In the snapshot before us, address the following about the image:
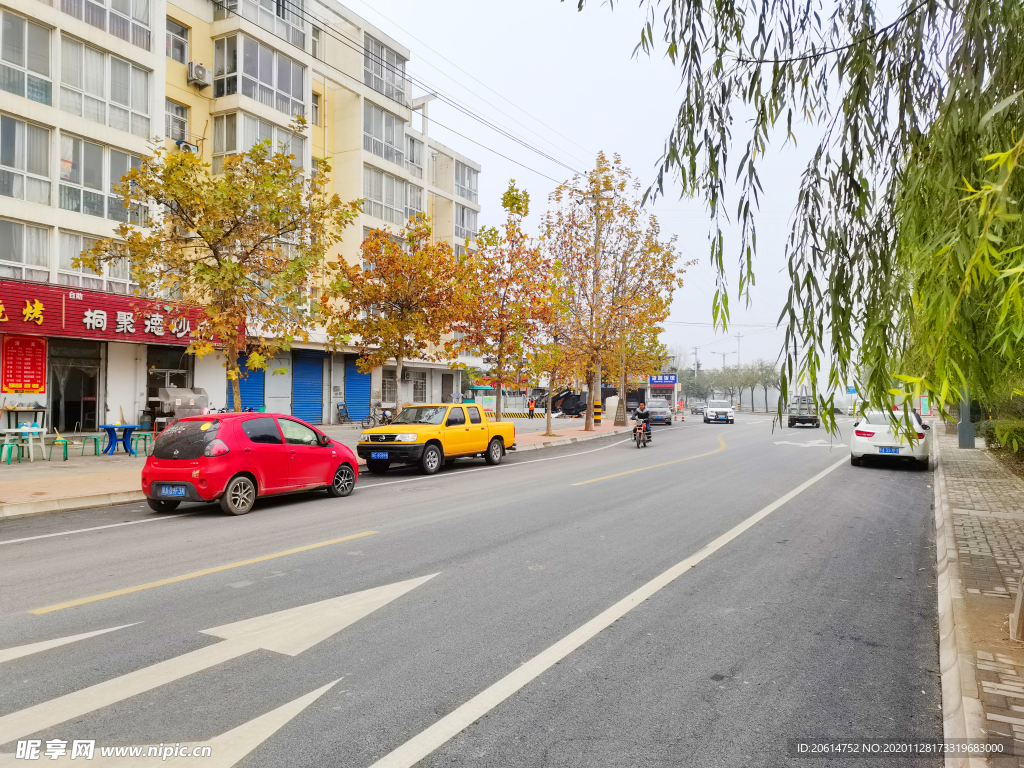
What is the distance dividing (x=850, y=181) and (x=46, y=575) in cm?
799

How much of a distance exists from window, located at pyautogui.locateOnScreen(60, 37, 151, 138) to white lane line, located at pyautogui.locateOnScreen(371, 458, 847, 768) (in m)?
22.5

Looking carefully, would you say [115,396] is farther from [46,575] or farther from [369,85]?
[369,85]

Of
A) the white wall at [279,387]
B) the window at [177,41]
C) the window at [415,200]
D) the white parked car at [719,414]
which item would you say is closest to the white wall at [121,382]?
the white wall at [279,387]

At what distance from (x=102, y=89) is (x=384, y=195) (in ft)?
48.3

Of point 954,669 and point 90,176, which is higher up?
point 90,176

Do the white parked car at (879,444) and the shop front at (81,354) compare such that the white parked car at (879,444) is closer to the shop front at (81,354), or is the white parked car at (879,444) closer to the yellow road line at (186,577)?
the yellow road line at (186,577)

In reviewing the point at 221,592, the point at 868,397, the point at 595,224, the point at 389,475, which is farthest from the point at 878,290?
the point at 595,224

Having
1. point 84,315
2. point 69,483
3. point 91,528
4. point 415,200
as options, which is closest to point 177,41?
point 84,315

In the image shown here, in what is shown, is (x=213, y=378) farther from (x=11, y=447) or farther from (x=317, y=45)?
(x=317, y=45)

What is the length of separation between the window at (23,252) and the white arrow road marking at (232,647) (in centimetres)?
1835

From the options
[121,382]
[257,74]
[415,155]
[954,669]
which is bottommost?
[954,669]

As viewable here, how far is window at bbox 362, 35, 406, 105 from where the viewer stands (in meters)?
33.6

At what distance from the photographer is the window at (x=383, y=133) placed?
3309 cm

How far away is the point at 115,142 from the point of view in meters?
21.0
